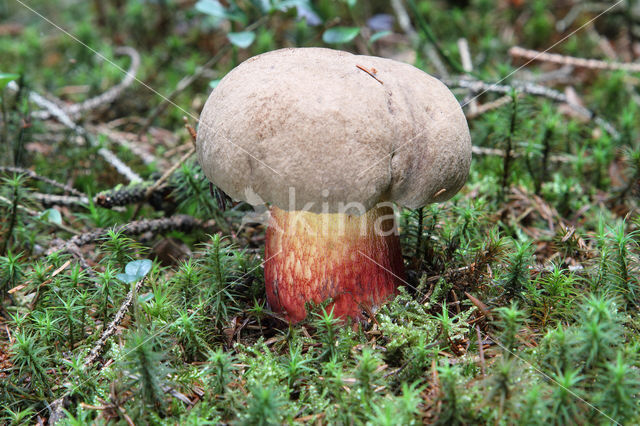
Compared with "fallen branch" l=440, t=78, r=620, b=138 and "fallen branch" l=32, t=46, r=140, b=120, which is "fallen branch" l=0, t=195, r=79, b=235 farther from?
"fallen branch" l=440, t=78, r=620, b=138

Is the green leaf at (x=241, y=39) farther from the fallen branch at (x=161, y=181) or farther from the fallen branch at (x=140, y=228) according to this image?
the fallen branch at (x=140, y=228)

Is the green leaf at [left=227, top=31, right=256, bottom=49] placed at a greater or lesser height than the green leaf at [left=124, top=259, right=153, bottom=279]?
greater

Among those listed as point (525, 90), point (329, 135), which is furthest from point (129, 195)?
point (525, 90)

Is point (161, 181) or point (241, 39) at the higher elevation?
point (241, 39)

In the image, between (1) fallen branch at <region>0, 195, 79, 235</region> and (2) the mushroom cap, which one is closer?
(2) the mushroom cap

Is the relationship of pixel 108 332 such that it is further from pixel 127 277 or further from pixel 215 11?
pixel 215 11

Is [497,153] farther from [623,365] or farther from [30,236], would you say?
[30,236]

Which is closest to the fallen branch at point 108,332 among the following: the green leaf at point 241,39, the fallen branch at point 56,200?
the fallen branch at point 56,200

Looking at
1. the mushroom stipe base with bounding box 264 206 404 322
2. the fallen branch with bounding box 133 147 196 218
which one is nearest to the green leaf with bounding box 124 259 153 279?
the mushroom stipe base with bounding box 264 206 404 322
